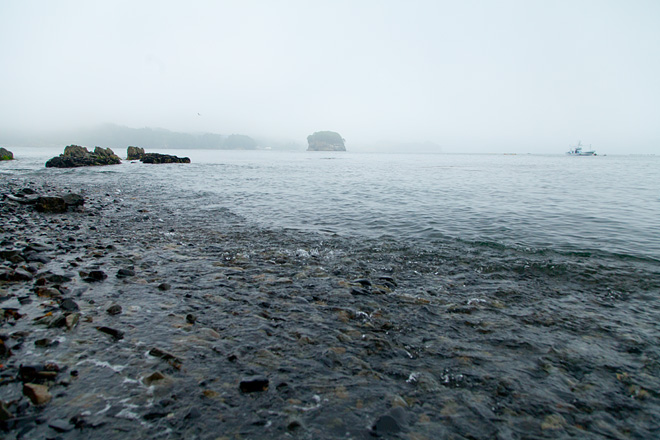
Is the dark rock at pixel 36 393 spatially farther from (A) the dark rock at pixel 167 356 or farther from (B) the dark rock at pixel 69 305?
(B) the dark rock at pixel 69 305

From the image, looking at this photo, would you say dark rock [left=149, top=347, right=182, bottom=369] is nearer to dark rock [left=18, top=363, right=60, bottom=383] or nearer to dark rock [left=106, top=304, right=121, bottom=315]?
dark rock [left=18, top=363, right=60, bottom=383]

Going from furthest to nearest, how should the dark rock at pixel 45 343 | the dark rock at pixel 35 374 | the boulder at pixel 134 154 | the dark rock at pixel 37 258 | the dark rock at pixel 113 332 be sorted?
1. the boulder at pixel 134 154
2. the dark rock at pixel 37 258
3. the dark rock at pixel 113 332
4. the dark rock at pixel 45 343
5. the dark rock at pixel 35 374

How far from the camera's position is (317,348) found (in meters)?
5.64

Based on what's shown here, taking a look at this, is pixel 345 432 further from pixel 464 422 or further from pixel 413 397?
pixel 464 422

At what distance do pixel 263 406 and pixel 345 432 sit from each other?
1182 mm

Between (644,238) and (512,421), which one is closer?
(512,421)

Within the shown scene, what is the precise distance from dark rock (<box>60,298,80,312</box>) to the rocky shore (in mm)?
56

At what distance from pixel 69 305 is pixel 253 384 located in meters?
4.85

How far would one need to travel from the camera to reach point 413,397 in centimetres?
454

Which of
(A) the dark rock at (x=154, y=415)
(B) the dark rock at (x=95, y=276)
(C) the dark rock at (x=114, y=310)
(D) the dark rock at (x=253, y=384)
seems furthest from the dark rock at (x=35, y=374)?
(B) the dark rock at (x=95, y=276)

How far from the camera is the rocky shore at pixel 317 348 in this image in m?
4.06

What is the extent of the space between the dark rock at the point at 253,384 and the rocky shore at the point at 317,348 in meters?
0.03

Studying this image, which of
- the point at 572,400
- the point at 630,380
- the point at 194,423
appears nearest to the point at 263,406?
the point at 194,423

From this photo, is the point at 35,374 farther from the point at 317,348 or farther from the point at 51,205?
the point at 51,205
